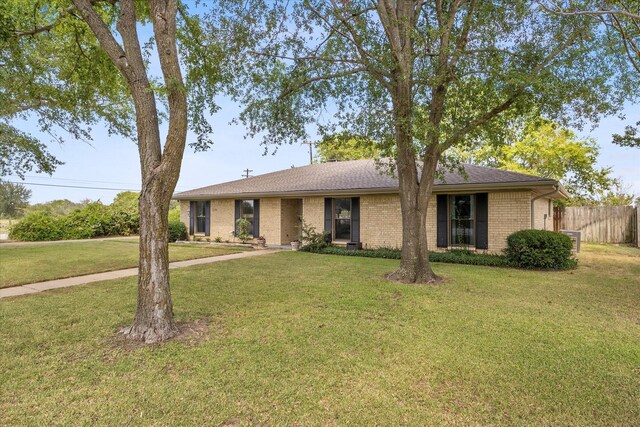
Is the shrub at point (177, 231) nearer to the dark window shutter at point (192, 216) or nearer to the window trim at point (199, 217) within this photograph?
the dark window shutter at point (192, 216)

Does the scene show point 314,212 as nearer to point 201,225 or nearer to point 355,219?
point 355,219

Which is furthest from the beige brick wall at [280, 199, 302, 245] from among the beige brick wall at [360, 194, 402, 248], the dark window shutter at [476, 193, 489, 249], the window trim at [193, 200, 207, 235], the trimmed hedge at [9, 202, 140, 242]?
the trimmed hedge at [9, 202, 140, 242]

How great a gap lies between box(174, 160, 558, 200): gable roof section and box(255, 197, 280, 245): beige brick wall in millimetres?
703

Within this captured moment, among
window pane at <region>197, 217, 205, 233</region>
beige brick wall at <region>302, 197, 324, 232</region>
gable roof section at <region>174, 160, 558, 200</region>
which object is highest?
gable roof section at <region>174, 160, 558, 200</region>

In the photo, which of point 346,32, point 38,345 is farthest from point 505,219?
point 38,345

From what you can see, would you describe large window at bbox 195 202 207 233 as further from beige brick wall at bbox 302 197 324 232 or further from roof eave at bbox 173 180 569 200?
beige brick wall at bbox 302 197 324 232

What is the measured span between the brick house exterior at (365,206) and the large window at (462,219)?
32 mm

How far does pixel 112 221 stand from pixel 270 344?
21624 mm

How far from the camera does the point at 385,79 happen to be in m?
8.41

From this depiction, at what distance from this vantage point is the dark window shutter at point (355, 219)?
13969 millimetres

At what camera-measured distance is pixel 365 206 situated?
13789 millimetres

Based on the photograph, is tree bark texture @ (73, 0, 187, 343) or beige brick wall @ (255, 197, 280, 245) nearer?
tree bark texture @ (73, 0, 187, 343)

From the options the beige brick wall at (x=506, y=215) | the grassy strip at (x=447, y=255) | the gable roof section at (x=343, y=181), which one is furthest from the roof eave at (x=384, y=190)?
the grassy strip at (x=447, y=255)

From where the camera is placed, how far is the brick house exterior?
11.1 meters
